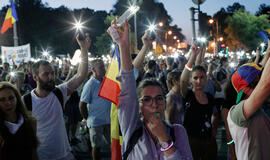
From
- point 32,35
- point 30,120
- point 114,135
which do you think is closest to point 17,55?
point 30,120

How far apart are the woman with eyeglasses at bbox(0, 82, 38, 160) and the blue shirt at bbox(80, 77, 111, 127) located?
2.14 metres

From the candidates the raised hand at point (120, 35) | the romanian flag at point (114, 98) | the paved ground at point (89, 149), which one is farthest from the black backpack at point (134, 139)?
the paved ground at point (89, 149)

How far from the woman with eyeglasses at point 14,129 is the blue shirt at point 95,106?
7.04ft

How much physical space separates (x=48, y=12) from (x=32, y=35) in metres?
6.43

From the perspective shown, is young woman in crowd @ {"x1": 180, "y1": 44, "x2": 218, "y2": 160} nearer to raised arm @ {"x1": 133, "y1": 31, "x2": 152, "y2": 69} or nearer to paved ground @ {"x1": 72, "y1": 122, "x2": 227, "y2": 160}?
raised arm @ {"x1": 133, "y1": 31, "x2": 152, "y2": 69}

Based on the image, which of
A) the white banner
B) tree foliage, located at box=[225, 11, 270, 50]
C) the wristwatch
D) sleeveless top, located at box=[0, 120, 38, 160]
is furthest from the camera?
tree foliage, located at box=[225, 11, 270, 50]

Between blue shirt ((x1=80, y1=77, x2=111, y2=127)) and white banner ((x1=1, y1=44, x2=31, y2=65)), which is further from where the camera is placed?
white banner ((x1=1, y1=44, x2=31, y2=65))

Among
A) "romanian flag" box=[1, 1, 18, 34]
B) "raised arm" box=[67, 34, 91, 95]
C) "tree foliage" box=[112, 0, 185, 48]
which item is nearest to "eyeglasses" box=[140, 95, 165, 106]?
"raised arm" box=[67, 34, 91, 95]

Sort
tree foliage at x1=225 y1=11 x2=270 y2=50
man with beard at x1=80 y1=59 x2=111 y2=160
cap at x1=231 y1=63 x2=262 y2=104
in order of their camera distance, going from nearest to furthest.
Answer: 1. cap at x1=231 y1=63 x2=262 y2=104
2. man with beard at x1=80 y1=59 x2=111 y2=160
3. tree foliage at x1=225 y1=11 x2=270 y2=50

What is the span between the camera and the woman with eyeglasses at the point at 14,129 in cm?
302

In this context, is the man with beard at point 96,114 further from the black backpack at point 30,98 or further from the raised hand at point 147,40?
the raised hand at point 147,40

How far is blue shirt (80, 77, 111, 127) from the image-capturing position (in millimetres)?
5445

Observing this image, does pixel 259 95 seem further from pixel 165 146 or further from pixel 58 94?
pixel 58 94

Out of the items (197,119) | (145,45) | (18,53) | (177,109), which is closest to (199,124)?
(197,119)
